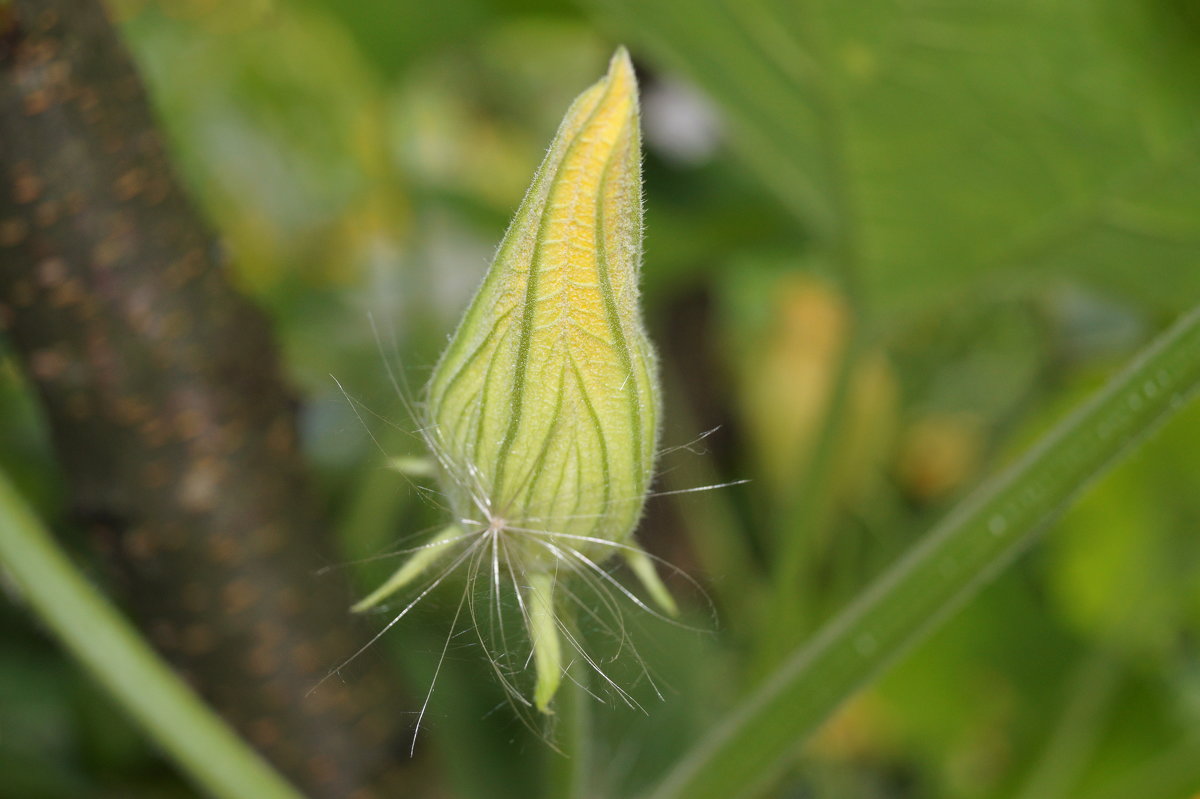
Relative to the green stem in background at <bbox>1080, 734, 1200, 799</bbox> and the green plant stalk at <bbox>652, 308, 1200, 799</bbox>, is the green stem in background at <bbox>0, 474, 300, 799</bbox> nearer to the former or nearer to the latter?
the green plant stalk at <bbox>652, 308, 1200, 799</bbox>

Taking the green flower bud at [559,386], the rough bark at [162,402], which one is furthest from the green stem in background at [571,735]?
the rough bark at [162,402]

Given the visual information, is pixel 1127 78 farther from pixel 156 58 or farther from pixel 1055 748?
pixel 156 58

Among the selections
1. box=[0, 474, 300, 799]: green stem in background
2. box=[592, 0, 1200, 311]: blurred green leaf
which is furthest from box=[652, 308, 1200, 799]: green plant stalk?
box=[592, 0, 1200, 311]: blurred green leaf

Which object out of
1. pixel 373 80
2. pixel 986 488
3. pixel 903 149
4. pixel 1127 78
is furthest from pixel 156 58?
pixel 986 488

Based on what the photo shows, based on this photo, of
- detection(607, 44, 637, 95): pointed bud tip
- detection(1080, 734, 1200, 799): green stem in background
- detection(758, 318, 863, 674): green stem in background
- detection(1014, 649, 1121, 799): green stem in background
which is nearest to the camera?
detection(607, 44, 637, 95): pointed bud tip

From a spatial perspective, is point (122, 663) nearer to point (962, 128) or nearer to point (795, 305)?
point (962, 128)

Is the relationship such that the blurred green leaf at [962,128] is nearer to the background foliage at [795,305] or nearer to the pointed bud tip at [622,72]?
the background foliage at [795,305]

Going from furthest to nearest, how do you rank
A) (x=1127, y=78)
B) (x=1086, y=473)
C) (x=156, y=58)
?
(x=156, y=58) → (x=1127, y=78) → (x=1086, y=473)
